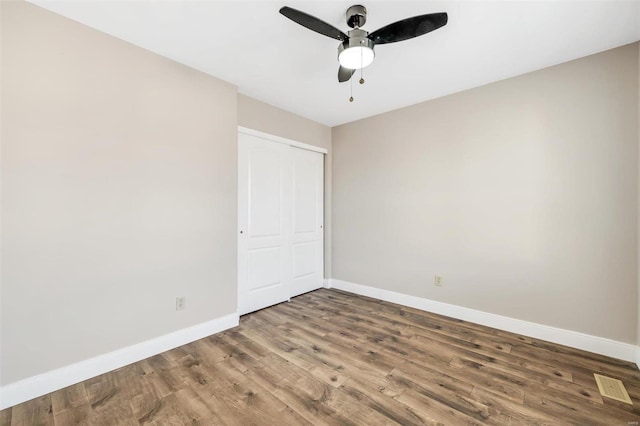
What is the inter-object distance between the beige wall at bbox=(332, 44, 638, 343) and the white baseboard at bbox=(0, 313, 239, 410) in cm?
236

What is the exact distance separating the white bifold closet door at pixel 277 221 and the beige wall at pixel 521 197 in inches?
35.0

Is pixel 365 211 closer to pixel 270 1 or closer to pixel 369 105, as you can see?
pixel 369 105

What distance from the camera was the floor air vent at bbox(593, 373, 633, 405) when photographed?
5.76 ft

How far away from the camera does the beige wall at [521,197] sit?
225cm

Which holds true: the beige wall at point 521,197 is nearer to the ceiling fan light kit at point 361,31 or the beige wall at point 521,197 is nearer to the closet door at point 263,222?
the closet door at point 263,222

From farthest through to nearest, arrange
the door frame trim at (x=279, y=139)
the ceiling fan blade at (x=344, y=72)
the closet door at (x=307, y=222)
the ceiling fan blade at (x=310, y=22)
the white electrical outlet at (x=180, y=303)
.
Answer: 1. the closet door at (x=307, y=222)
2. the door frame trim at (x=279, y=139)
3. the white electrical outlet at (x=180, y=303)
4. the ceiling fan blade at (x=344, y=72)
5. the ceiling fan blade at (x=310, y=22)

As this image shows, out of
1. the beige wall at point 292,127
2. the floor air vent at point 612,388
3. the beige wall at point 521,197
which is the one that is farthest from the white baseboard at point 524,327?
the beige wall at point 292,127

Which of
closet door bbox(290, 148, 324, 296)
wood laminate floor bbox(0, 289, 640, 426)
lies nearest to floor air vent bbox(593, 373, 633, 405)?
wood laminate floor bbox(0, 289, 640, 426)

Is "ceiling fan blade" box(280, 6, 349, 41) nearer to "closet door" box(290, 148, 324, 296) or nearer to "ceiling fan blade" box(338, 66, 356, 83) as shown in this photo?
"ceiling fan blade" box(338, 66, 356, 83)

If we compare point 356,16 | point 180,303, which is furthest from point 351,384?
point 356,16

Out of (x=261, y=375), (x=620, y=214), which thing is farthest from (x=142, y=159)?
(x=620, y=214)

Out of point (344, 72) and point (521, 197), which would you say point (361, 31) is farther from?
point (521, 197)

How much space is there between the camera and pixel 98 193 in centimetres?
204

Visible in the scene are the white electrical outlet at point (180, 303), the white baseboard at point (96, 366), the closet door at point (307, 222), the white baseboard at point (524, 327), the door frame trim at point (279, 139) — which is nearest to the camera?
the white baseboard at point (96, 366)
